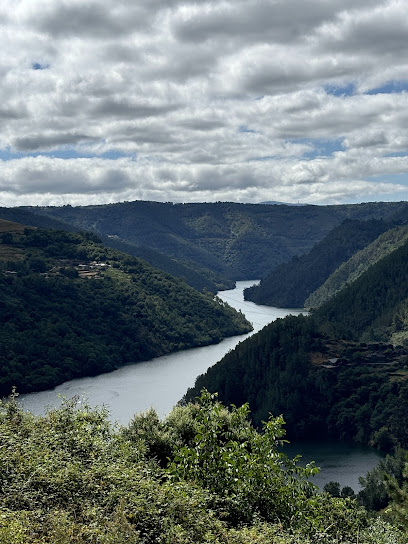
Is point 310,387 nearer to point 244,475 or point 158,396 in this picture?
point 158,396

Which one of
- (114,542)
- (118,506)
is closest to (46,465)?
(118,506)

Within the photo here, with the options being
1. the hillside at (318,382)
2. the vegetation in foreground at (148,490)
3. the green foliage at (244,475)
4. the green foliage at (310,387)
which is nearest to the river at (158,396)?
the green foliage at (310,387)

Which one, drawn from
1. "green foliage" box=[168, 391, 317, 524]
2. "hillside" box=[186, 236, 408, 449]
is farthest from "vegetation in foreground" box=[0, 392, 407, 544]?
"hillside" box=[186, 236, 408, 449]

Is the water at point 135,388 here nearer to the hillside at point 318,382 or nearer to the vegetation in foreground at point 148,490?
the hillside at point 318,382

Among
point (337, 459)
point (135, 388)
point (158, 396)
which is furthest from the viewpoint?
point (135, 388)

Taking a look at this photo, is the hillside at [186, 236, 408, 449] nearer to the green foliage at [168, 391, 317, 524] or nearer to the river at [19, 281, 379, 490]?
the river at [19, 281, 379, 490]

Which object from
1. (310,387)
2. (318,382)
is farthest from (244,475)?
(310,387)

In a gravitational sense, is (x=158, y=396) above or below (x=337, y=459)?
above
